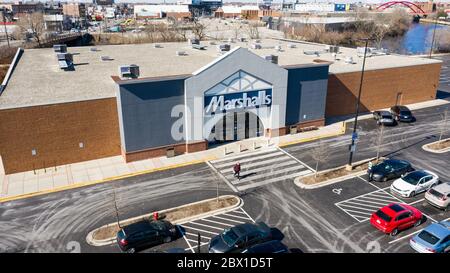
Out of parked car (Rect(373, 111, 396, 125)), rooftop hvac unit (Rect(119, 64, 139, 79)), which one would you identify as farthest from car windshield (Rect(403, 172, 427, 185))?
rooftop hvac unit (Rect(119, 64, 139, 79))

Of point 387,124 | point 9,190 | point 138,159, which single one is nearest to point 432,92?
point 387,124

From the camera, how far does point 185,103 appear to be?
32062mm

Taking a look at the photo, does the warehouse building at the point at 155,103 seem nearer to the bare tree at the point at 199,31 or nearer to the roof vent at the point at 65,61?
the roof vent at the point at 65,61

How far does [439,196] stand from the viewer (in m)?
25.0

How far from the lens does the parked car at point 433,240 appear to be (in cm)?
2008

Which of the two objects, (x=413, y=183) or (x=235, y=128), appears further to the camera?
(x=235, y=128)

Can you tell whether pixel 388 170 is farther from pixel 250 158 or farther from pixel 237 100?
pixel 237 100

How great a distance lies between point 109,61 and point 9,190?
67.2ft

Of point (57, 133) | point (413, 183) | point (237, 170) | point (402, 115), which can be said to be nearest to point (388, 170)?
point (413, 183)

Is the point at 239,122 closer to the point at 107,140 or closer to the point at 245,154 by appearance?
the point at 245,154

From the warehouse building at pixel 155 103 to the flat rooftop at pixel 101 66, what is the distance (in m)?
0.13

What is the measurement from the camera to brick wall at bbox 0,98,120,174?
28.3m

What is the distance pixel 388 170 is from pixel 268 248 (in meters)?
14.8

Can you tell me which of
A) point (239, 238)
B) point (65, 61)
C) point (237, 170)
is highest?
point (65, 61)
